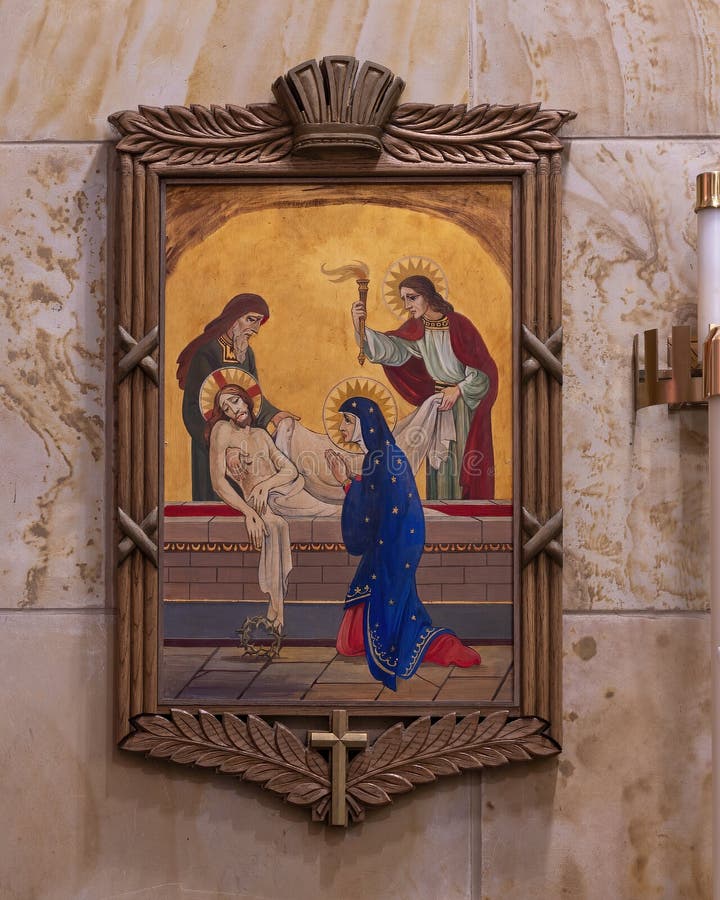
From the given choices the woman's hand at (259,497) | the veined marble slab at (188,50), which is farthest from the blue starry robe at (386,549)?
the veined marble slab at (188,50)

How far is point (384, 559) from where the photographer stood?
1.08 metres

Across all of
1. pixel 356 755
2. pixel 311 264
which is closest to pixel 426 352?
pixel 311 264

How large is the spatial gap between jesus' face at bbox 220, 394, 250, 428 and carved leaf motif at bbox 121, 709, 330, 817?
365 millimetres

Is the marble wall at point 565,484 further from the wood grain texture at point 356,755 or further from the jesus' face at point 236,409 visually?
the jesus' face at point 236,409

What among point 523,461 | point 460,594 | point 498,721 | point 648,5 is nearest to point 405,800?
point 498,721

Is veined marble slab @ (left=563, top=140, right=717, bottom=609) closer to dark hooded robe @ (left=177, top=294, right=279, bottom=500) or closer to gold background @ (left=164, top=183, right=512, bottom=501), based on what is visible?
gold background @ (left=164, top=183, right=512, bottom=501)

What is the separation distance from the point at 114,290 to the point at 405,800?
2.45ft

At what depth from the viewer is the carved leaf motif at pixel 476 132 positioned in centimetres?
108

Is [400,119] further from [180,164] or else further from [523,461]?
[523,461]

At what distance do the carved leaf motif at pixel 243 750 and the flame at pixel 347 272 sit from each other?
561mm

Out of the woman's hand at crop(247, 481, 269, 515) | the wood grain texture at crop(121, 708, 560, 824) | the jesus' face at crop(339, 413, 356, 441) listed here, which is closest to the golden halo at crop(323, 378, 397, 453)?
the jesus' face at crop(339, 413, 356, 441)

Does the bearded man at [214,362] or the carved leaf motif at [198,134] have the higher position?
the carved leaf motif at [198,134]

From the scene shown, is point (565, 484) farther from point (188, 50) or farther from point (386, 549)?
point (188, 50)

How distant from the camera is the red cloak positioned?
108cm
